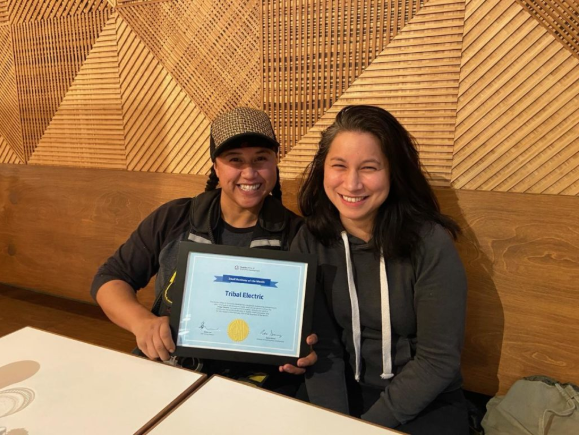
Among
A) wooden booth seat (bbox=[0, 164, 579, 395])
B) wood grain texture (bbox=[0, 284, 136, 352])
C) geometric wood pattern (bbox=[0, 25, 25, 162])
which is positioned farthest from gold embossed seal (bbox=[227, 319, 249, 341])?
geometric wood pattern (bbox=[0, 25, 25, 162])

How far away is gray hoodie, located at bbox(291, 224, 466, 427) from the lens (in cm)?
117

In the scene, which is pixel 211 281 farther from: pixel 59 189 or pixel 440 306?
pixel 59 189

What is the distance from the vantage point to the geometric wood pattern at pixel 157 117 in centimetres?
216

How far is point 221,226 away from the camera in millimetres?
1515

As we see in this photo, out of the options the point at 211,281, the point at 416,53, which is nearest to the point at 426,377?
the point at 211,281

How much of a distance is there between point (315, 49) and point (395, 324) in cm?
126

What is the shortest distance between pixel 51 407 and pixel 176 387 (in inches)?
10.2

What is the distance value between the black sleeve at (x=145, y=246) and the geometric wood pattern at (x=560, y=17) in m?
1.50

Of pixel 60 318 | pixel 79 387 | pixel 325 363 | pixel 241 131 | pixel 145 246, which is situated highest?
pixel 241 131

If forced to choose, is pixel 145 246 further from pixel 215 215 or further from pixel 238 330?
pixel 238 330

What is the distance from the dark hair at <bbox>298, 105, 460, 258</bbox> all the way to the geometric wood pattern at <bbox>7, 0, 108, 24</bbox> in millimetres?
1880

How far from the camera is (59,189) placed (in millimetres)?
2691

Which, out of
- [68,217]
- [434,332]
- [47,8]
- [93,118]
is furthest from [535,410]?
[47,8]

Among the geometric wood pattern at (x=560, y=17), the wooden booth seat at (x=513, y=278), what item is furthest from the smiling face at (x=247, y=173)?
the geometric wood pattern at (x=560, y=17)
